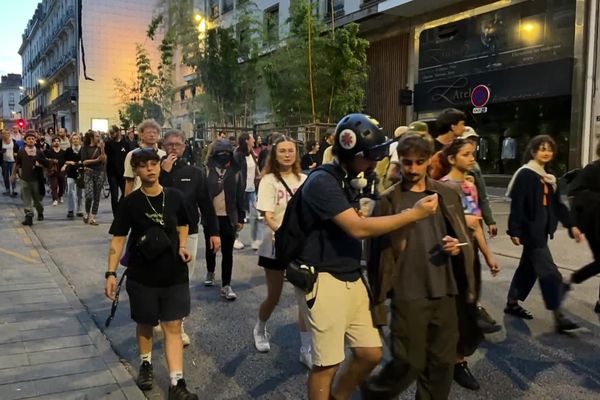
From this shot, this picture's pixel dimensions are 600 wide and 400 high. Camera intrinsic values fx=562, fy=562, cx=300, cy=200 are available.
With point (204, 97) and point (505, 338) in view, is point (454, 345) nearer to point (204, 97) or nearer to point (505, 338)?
point (505, 338)

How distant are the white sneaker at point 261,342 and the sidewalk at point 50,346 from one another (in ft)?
3.35

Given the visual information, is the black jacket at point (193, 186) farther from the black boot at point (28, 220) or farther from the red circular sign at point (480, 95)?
the red circular sign at point (480, 95)

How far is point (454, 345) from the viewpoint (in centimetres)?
299

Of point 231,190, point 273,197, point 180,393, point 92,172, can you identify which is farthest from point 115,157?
point 180,393

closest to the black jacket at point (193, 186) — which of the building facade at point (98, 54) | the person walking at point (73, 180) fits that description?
the person walking at point (73, 180)

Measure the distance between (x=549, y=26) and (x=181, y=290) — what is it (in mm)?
15347

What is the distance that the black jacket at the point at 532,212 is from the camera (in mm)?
4820

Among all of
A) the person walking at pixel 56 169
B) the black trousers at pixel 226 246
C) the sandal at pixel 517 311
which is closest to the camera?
the sandal at pixel 517 311

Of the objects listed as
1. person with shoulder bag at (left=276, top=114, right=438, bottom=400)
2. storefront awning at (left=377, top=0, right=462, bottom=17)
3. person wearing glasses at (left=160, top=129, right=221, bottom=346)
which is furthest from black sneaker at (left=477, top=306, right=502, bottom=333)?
storefront awning at (left=377, top=0, right=462, bottom=17)

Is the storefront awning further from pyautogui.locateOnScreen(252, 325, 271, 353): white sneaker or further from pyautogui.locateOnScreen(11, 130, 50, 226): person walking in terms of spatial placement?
pyautogui.locateOnScreen(252, 325, 271, 353): white sneaker

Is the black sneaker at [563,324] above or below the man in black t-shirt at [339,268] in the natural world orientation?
below

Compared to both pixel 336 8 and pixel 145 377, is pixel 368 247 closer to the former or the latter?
pixel 145 377

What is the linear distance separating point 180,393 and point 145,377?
0.44 meters

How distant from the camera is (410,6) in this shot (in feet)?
64.4
